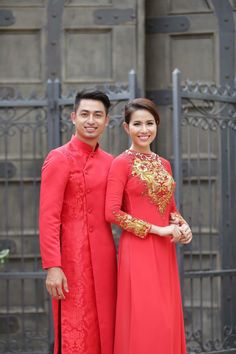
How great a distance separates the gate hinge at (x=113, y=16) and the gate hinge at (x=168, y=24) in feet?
1.00

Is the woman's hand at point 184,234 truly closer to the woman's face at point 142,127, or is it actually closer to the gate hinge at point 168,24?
the woman's face at point 142,127

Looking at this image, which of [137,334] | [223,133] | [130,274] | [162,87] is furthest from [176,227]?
[162,87]

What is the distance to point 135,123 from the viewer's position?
3352mm

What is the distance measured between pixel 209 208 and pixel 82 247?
2.43 metres

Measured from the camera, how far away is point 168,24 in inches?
243

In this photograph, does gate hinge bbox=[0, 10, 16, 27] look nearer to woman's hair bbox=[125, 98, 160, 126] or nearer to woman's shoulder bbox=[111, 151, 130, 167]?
woman's hair bbox=[125, 98, 160, 126]

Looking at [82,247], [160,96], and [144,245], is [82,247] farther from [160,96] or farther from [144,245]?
[160,96]

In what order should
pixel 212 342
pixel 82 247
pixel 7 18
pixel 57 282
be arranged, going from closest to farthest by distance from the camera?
pixel 57 282 → pixel 82 247 → pixel 212 342 → pixel 7 18

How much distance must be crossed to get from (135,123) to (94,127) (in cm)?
19

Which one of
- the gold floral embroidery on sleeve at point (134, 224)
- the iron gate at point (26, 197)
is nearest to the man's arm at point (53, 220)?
the gold floral embroidery on sleeve at point (134, 224)

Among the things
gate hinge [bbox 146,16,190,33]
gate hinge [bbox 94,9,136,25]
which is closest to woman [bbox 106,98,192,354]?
gate hinge [bbox 94,9,136,25]

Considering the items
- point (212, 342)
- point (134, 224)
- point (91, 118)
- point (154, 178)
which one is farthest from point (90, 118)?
point (212, 342)

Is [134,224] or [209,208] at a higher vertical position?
[209,208]

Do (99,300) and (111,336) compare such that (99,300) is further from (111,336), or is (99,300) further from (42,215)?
(42,215)
